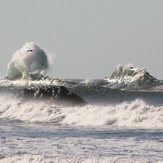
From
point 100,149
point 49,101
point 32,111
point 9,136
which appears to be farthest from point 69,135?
point 49,101

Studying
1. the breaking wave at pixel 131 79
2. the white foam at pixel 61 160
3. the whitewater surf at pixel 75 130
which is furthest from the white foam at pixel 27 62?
the white foam at pixel 61 160

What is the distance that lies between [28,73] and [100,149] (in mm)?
127300

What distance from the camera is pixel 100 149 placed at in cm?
2061

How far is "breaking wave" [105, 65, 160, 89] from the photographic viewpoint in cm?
13750

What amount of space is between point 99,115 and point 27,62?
106906mm

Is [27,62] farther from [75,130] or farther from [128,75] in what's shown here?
[75,130]

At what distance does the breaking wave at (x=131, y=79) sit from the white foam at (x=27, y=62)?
17010mm

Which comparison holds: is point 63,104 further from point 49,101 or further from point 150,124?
point 150,124

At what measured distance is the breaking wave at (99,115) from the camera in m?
33.5

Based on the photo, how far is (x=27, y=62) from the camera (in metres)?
143

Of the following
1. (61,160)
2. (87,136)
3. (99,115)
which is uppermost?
(99,115)

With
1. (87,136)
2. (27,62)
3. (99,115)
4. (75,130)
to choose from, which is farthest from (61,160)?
(27,62)

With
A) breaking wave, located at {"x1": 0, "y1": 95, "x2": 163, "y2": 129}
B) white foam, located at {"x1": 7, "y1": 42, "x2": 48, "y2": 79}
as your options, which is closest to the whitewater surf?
breaking wave, located at {"x1": 0, "y1": 95, "x2": 163, "y2": 129}

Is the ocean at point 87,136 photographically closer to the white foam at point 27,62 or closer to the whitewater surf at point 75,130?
the whitewater surf at point 75,130
